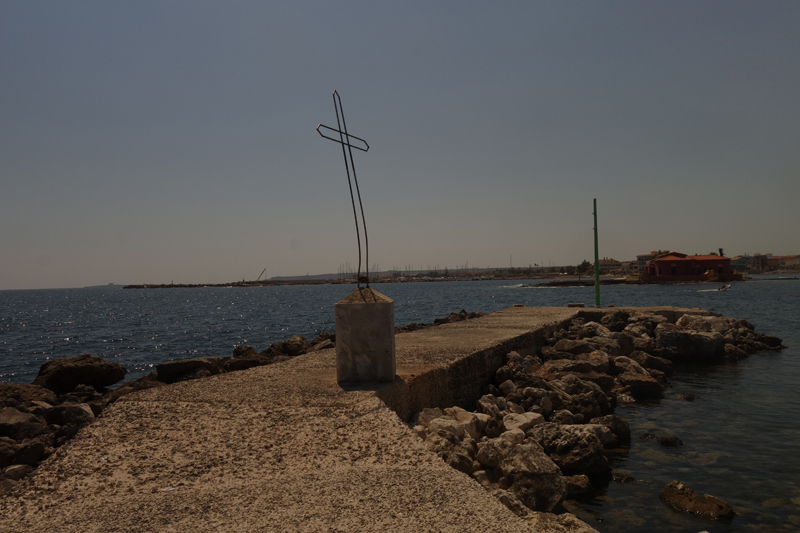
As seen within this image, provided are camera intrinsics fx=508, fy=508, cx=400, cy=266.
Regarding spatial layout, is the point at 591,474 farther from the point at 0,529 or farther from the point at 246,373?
the point at 0,529

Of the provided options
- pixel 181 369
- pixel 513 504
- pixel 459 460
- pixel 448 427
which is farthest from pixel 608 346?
pixel 181 369

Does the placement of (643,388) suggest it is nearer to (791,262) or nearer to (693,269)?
(693,269)

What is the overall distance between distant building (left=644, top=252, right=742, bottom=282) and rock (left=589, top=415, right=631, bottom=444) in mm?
78591

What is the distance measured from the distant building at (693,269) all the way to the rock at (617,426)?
78591mm

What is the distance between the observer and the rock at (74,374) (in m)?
10.6

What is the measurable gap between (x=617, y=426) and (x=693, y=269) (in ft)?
263

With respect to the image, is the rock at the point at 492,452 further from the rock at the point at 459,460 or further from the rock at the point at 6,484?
the rock at the point at 6,484

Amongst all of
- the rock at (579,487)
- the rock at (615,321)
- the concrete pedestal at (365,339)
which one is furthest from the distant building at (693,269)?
the concrete pedestal at (365,339)

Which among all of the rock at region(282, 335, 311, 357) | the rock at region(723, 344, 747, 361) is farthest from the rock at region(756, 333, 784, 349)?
the rock at region(282, 335, 311, 357)

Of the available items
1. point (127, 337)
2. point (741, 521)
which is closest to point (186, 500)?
point (741, 521)

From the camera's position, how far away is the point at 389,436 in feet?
14.2

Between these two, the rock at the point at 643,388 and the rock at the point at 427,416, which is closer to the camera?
the rock at the point at 427,416

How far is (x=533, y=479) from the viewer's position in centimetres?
457

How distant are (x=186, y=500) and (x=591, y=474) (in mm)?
4470
